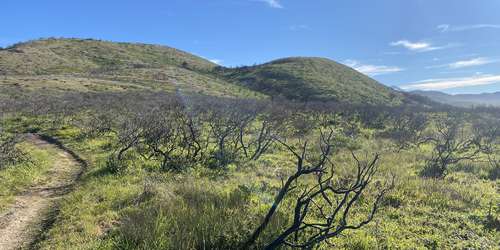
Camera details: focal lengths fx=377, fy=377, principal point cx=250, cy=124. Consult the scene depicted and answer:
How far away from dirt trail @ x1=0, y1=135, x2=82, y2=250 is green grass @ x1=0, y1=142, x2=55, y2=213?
17 centimetres

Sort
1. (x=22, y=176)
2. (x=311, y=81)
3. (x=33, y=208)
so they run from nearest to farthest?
(x=33, y=208)
(x=22, y=176)
(x=311, y=81)

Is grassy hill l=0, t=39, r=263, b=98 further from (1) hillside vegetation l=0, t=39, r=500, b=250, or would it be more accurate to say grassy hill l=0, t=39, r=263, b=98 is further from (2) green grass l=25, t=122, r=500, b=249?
(2) green grass l=25, t=122, r=500, b=249

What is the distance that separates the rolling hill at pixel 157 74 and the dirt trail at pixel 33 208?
3433cm

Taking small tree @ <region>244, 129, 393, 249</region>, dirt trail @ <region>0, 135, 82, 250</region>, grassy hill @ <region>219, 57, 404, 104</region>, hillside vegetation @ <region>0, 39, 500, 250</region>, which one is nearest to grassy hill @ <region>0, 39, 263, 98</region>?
grassy hill @ <region>219, 57, 404, 104</region>

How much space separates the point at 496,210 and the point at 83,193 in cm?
1003

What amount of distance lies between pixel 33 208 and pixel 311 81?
224 ft

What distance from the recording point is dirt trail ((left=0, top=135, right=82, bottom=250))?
6715mm

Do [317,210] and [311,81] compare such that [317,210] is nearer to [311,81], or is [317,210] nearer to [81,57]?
[311,81]

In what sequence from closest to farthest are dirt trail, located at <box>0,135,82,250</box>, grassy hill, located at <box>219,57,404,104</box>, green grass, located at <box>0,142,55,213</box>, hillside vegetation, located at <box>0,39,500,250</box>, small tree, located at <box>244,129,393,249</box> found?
small tree, located at <box>244,129,393,249</box> < hillside vegetation, located at <box>0,39,500,250</box> < dirt trail, located at <box>0,135,82,250</box> < green grass, located at <box>0,142,55,213</box> < grassy hill, located at <box>219,57,404,104</box>

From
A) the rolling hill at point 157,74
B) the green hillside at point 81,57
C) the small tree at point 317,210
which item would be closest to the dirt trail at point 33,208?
the small tree at point 317,210

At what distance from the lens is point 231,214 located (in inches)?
283

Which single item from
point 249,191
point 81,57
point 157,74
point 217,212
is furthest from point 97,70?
point 217,212

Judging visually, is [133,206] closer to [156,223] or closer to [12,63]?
[156,223]

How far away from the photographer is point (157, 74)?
225 feet
